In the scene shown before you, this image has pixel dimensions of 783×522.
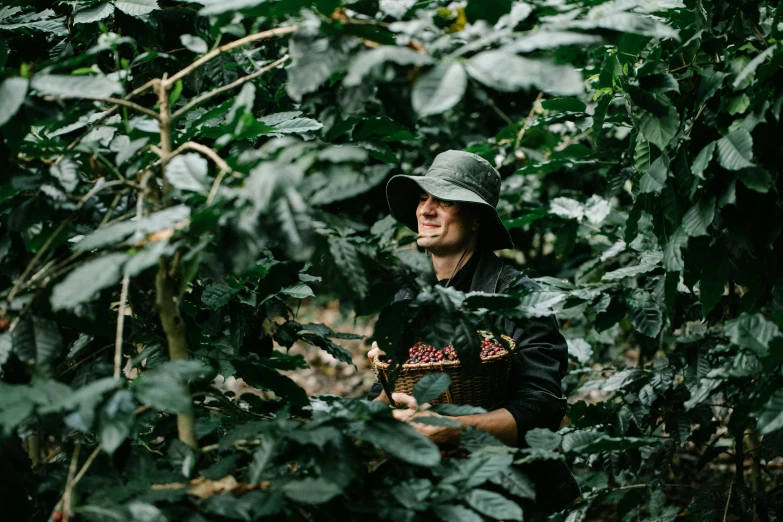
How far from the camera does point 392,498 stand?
1217 millimetres

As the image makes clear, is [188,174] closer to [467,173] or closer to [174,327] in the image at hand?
[174,327]

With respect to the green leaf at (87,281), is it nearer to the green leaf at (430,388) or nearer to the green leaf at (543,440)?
the green leaf at (430,388)

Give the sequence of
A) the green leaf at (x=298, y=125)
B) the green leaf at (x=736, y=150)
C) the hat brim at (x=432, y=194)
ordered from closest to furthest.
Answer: the green leaf at (x=736, y=150)
the green leaf at (x=298, y=125)
the hat brim at (x=432, y=194)

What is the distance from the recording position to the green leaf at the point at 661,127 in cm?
157

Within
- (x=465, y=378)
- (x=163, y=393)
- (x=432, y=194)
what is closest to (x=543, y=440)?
(x=465, y=378)

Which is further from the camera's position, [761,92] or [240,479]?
[761,92]

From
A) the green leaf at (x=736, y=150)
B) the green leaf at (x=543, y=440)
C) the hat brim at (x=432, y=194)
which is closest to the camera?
the green leaf at (x=543, y=440)

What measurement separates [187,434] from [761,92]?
1.37 meters

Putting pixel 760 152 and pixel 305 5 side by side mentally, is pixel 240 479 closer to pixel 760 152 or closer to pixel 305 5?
pixel 305 5

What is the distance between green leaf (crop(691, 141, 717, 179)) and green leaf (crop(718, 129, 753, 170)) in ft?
0.06

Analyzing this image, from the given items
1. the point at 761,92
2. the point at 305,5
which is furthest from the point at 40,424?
the point at 761,92

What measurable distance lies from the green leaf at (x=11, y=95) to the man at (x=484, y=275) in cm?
107

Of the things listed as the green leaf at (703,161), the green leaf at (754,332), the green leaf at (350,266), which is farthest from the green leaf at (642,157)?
the green leaf at (350,266)

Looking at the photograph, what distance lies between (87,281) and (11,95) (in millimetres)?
337
